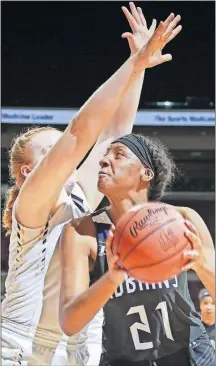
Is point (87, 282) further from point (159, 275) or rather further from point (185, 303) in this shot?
point (185, 303)

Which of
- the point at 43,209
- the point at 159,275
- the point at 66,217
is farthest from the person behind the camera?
the point at 66,217

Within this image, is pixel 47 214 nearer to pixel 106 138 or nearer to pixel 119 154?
pixel 119 154

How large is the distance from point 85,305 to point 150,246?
0.76ft

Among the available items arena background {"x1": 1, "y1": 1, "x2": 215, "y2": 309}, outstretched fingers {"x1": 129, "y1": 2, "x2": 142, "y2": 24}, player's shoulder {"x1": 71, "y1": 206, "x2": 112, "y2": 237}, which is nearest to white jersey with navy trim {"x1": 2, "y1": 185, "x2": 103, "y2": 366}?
player's shoulder {"x1": 71, "y1": 206, "x2": 112, "y2": 237}

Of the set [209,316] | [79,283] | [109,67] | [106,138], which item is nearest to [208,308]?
[209,316]

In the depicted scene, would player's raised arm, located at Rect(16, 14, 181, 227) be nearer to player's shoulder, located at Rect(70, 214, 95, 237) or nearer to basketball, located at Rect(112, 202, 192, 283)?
player's shoulder, located at Rect(70, 214, 95, 237)

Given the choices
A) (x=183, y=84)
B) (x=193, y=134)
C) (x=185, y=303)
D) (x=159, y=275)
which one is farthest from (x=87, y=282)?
(x=183, y=84)

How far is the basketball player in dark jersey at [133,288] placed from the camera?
181 cm

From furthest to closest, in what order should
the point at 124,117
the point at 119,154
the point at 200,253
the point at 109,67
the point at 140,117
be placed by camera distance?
the point at 109,67 → the point at 140,117 → the point at 124,117 → the point at 119,154 → the point at 200,253

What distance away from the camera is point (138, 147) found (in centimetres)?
195

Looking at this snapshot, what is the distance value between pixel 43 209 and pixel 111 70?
581 centimetres

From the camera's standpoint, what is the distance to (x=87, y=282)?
1.78 metres

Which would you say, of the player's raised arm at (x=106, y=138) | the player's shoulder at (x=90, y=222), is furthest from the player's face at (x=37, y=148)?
the player's shoulder at (x=90, y=222)

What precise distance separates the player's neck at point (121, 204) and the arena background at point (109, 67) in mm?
5171
